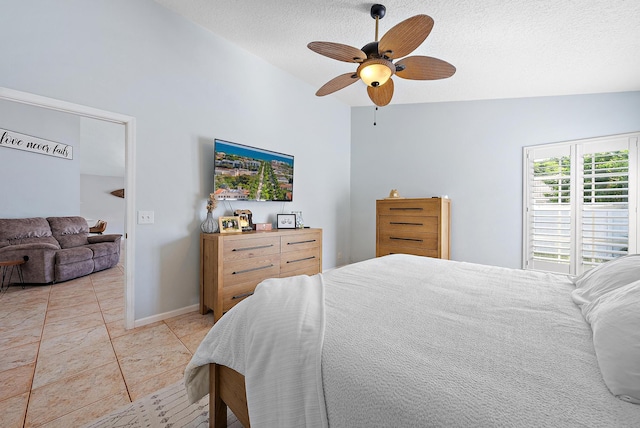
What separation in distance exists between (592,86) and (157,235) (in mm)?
4818

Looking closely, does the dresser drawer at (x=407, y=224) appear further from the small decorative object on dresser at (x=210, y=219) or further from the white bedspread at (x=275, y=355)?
the white bedspread at (x=275, y=355)

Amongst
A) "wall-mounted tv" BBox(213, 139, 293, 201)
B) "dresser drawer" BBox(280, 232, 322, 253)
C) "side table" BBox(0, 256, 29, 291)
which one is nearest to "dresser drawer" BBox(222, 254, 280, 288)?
"dresser drawer" BBox(280, 232, 322, 253)

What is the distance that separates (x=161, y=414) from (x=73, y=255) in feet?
12.1

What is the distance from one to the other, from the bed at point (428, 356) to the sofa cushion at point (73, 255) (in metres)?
3.85

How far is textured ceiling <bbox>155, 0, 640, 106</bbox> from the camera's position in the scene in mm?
2117

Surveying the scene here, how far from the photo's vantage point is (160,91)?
99.2 inches

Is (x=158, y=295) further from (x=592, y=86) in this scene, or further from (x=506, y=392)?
(x=592, y=86)

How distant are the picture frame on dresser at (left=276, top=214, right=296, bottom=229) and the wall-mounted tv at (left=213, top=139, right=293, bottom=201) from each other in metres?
0.23

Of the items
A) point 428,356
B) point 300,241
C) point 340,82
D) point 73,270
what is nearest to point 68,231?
point 73,270

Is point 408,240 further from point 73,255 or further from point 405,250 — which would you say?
point 73,255

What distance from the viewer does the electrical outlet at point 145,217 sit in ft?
7.90

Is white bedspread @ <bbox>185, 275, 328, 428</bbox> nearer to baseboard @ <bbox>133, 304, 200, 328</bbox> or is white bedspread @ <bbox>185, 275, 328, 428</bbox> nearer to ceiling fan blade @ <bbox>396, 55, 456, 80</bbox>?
baseboard @ <bbox>133, 304, 200, 328</bbox>

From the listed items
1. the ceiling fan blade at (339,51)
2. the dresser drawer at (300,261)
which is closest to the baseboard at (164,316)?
the dresser drawer at (300,261)

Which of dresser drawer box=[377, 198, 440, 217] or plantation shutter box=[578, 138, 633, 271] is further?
dresser drawer box=[377, 198, 440, 217]
